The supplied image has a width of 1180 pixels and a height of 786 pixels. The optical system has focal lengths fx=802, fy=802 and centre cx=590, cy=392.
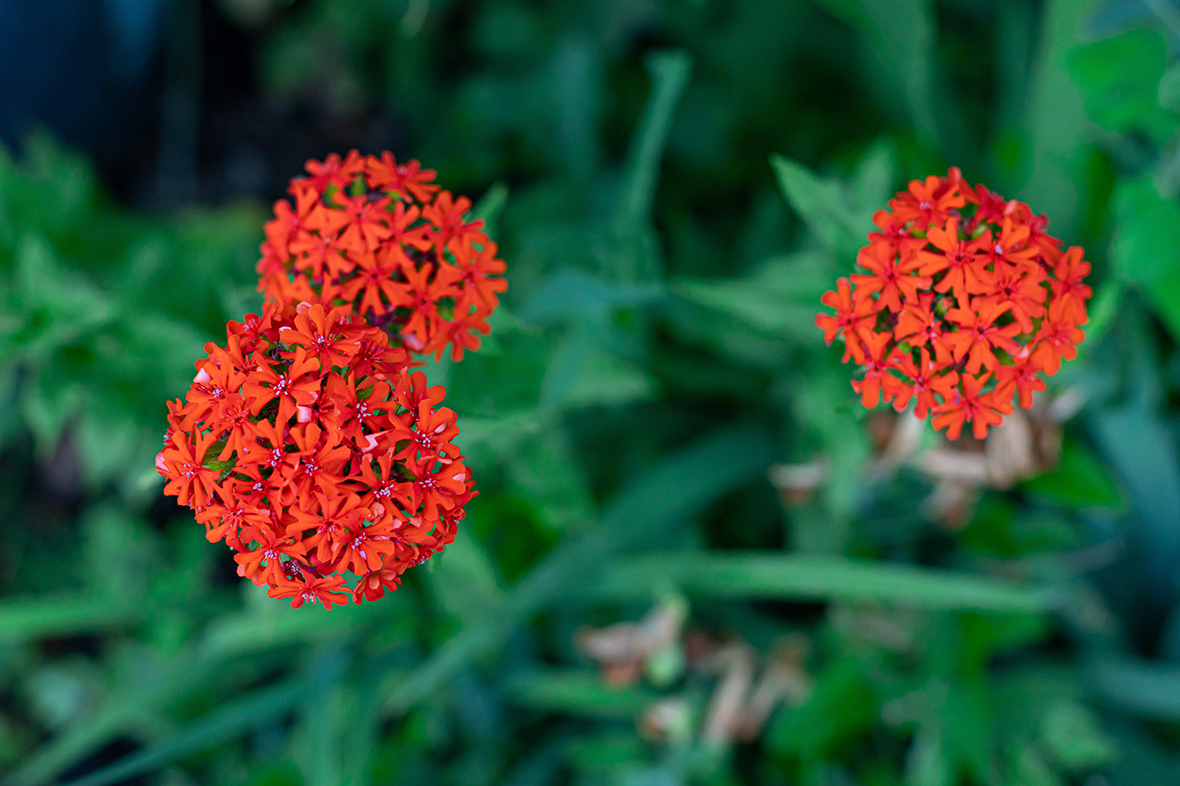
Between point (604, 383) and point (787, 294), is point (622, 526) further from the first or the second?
point (787, 294)

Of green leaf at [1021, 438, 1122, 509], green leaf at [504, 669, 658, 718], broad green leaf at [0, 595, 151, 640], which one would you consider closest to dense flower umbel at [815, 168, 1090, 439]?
green leaf at [1021, 438, 1122, 509]

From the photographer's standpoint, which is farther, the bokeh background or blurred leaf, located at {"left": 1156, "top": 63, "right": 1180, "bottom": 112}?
the bokeh background

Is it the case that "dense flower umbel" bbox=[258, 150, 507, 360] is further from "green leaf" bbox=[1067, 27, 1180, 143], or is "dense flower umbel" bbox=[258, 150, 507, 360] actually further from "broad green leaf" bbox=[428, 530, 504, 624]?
"green leaf" bbox=[1067, 27, 1180, 143]

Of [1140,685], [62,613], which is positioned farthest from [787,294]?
[62,613]

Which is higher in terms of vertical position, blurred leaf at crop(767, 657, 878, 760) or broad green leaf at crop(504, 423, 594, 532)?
broad green leaf at crop(504, 423, 594, 532)

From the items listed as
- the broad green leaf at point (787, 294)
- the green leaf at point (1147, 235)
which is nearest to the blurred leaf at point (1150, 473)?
the green leaf at point (1147, 235)

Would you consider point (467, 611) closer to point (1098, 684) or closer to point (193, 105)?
point (1098, 684)

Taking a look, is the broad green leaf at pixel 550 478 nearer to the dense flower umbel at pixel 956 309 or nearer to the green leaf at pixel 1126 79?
the dense flower umbel at pixel 956 309
